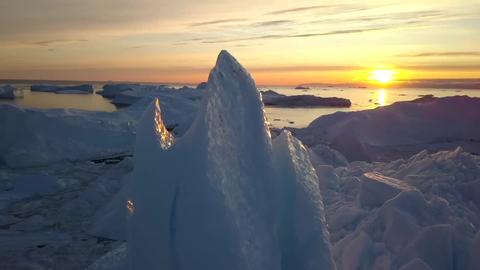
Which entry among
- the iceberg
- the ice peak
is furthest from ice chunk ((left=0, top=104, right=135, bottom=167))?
the iceberg

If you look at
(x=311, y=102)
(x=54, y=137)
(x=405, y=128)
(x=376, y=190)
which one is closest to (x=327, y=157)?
(x=376, y=190)

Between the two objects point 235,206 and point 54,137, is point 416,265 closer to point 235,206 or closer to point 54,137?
point 235,206

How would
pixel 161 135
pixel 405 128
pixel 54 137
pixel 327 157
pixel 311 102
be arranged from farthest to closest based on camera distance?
pixel 311 102 → pixel 405 128 → pixel 54 137 → pixel 327 157 → pixel 161 135

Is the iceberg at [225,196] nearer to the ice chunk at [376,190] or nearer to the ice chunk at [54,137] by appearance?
the ice chunk at [376,190]

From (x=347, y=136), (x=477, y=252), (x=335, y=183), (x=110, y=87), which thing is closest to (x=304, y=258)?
(x=477, y=252)

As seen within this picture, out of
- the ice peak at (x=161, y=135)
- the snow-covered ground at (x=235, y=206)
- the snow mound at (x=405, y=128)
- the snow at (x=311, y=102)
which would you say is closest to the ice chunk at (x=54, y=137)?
the snow-covered ground at (x=235, y=206)

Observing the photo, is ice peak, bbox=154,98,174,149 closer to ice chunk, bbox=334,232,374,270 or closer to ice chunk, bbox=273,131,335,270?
ice chunk, bbox=273,131,335,270

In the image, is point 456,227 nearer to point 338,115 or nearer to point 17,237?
point 17,237
